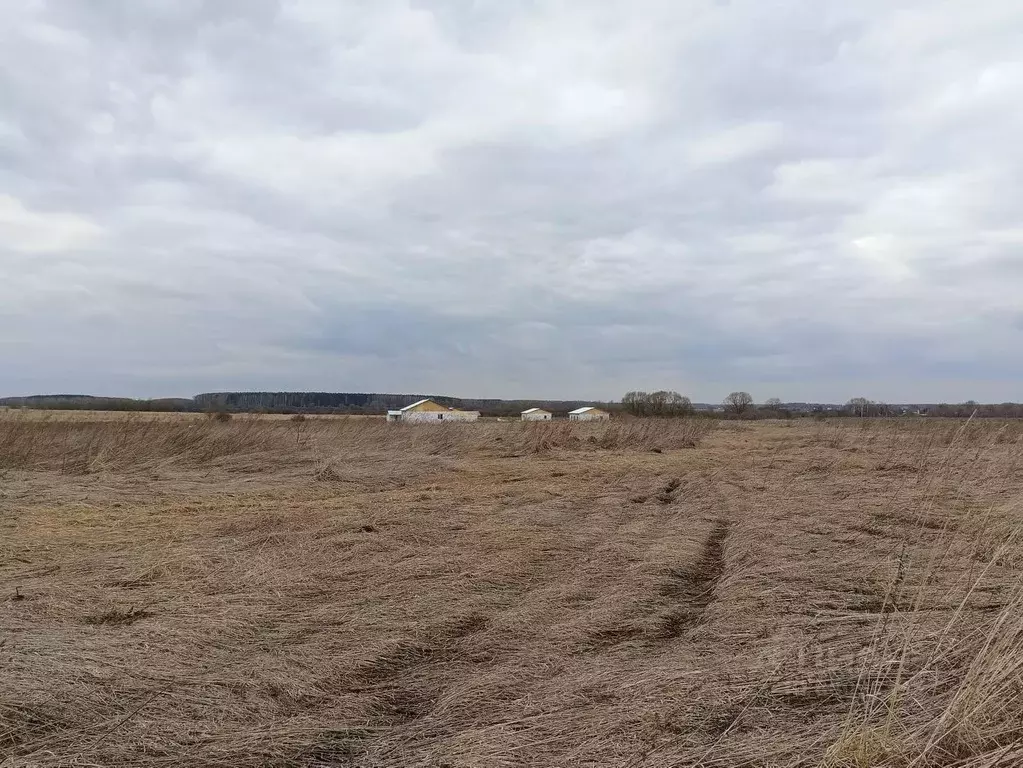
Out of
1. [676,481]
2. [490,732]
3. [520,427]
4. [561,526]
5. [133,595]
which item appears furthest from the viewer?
[520,427]

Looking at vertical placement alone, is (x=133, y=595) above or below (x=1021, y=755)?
below

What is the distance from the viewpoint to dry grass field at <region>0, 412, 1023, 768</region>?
3.23 metres

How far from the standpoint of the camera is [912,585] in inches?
231

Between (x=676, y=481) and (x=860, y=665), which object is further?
(x=676, y=481)

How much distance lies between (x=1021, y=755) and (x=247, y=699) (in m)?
3.79

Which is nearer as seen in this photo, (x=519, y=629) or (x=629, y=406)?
(x=519, y=629)

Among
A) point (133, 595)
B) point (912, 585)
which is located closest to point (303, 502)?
point (133, 595)

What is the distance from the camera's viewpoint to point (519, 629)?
5.41 meters

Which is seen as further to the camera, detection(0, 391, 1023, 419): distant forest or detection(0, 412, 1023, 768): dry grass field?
detection(0, 391, 1023, 419): distant forest

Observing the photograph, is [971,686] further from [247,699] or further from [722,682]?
[247,699]

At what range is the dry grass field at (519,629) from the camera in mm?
3234

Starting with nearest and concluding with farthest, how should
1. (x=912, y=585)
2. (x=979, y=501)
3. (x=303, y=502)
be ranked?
(x=912, y=585) → (x=979, y=501) → (x=303, y=502)

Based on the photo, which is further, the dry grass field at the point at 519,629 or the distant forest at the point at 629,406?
the distant forest at the point at 629,406

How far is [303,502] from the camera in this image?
13211mm
